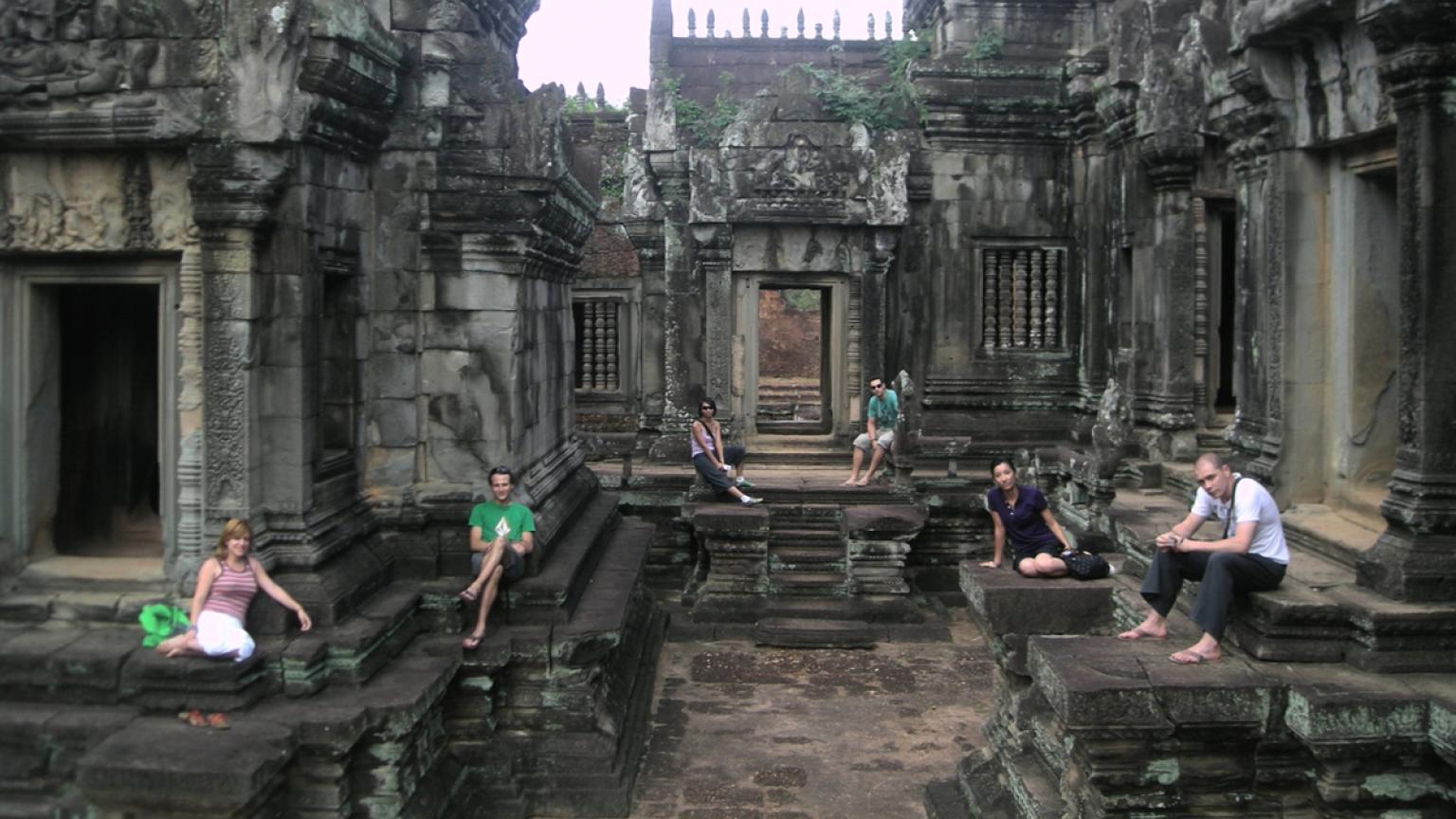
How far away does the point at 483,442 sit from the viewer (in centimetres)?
796

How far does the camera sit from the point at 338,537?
22.9 feet

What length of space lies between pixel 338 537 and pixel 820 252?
804 cm

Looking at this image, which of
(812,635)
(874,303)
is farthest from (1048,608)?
(874,303)

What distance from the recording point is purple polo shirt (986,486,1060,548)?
24.8 ft

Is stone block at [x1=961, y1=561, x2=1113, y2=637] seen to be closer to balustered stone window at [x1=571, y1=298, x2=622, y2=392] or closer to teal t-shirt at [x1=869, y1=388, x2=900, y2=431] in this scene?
teal t-shirt at [x1=869, y1=388, x2=900, y2=431]

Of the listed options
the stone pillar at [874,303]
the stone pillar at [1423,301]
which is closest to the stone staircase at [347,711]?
the stone pillar at [1423,301]

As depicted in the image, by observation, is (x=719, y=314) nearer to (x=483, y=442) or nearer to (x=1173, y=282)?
(x=1173, y=282)

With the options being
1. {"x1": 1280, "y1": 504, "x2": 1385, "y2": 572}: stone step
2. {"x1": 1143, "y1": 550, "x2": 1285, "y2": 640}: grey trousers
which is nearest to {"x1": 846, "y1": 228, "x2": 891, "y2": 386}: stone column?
{"x1": 1280, "y1": 504, "x2": 1385, "y2": 572}: stone step

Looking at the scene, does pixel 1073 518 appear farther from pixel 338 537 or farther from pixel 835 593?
pixel 338 537

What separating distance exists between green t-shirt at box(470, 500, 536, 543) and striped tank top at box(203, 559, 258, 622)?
1.64 m

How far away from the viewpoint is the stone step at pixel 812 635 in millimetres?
11078

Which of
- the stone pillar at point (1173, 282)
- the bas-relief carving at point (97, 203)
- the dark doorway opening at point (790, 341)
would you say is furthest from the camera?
the dark doorway opening at point (790, 341)

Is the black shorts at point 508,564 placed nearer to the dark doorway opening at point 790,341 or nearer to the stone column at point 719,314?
the stone column at point 719,314

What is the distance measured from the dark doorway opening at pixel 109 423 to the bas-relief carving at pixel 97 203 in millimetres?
842
